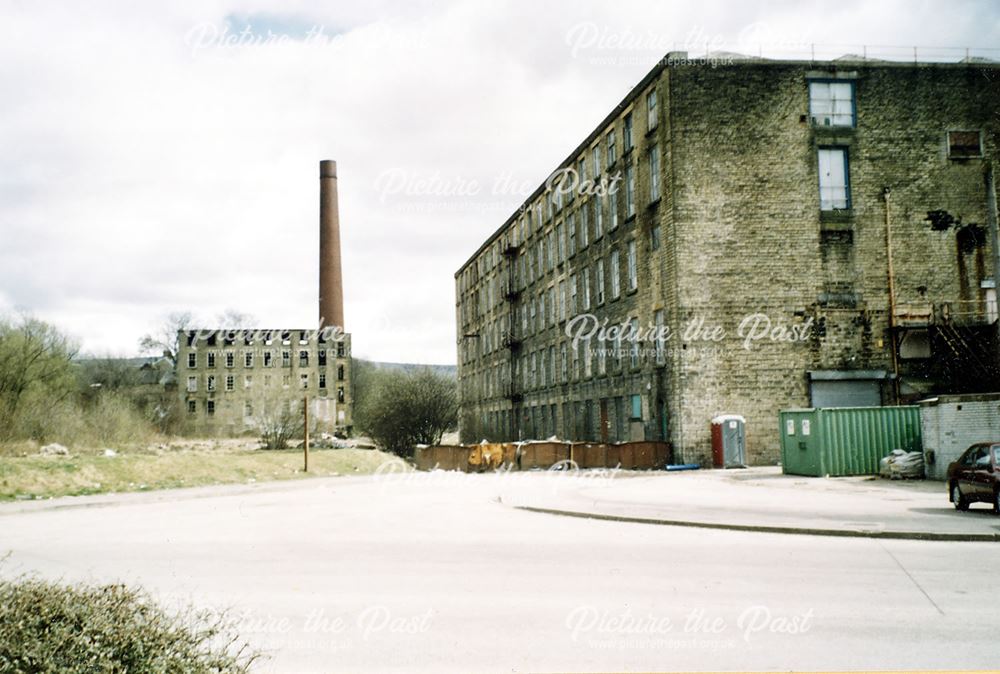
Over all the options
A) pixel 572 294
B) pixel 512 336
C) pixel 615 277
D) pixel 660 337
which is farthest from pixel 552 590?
pixel 512 336

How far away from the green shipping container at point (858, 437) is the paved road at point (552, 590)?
1167 centimetres

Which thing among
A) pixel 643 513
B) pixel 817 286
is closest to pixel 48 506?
pixel 643 513

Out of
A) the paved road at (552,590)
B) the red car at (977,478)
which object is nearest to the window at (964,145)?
the red car at (977,478)

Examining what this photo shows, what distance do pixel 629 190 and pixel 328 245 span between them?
96.0 feet

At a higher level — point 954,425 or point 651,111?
point 651,111

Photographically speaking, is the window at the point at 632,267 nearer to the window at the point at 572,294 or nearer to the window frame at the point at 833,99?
the window at the point at 572,294

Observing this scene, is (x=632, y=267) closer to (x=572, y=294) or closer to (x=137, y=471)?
(x=572, y=294)

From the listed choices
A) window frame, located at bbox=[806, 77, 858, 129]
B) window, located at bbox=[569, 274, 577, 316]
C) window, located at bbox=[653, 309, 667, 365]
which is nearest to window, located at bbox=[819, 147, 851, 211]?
window frame, located at bbox=[806, 77, 858, 129]

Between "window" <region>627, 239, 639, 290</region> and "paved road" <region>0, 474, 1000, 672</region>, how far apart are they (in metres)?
23.0

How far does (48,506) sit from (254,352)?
281 feet

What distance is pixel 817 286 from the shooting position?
33.5 meters

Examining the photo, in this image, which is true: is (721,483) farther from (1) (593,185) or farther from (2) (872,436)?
(1) (593,185)

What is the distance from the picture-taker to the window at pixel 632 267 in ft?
127

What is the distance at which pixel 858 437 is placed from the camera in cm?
2561
